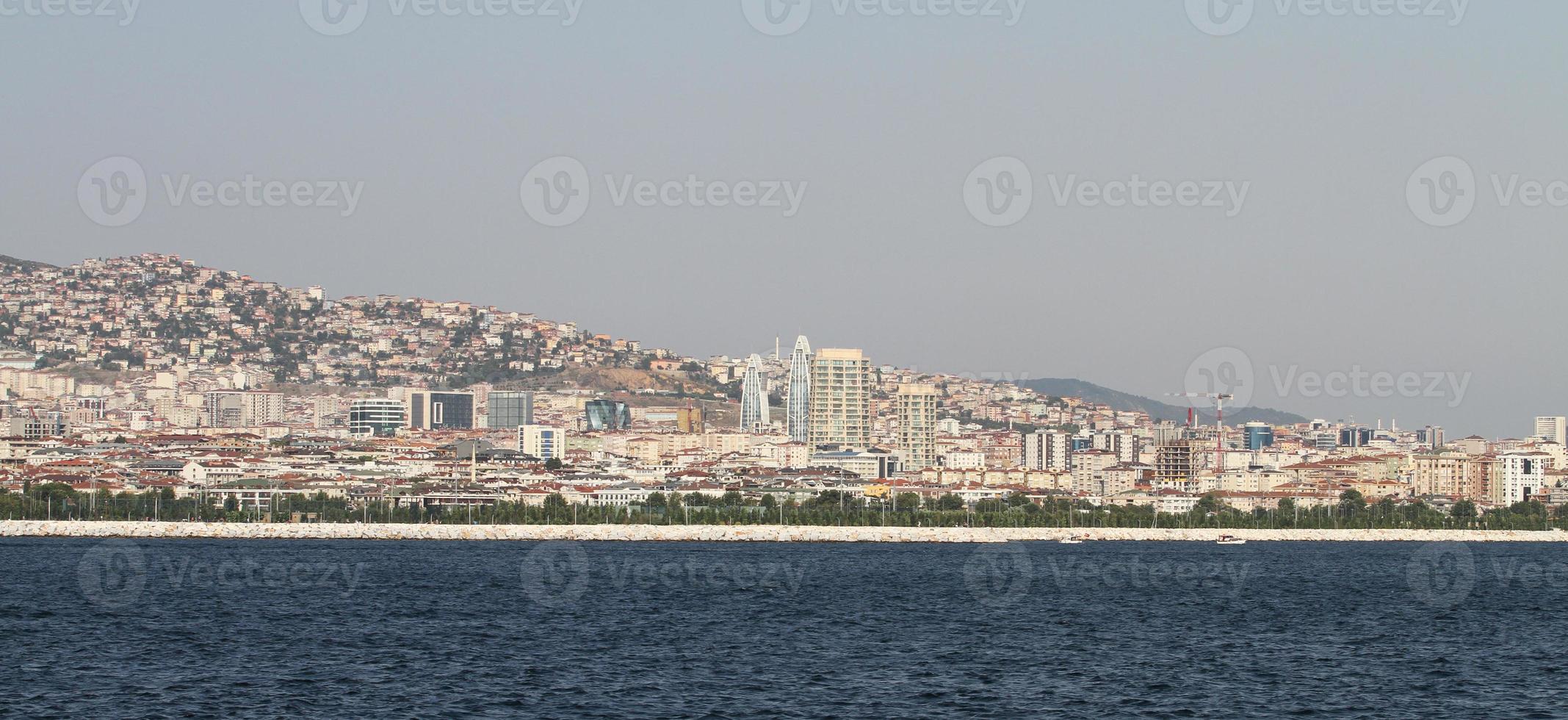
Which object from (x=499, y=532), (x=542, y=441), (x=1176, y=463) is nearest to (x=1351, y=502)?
(x=1176, y=463)

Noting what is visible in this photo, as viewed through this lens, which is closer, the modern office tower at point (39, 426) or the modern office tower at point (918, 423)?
the modern office tower at point (39, 426)

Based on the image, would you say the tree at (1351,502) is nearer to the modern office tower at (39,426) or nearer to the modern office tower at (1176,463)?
the modern office tower at (1176,463)

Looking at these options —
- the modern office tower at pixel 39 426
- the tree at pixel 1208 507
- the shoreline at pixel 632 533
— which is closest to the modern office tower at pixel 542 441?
the modern office tower at pixel 39 426

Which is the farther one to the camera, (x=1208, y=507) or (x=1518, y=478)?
(x=1518, y=478)

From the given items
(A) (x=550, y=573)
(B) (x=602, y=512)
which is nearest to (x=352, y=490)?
(B) (x=602, y=512)

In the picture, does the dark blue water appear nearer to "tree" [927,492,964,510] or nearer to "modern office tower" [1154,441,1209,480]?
"tree" [927,492,964,510]

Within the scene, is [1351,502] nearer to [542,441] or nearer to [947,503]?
[947,503]

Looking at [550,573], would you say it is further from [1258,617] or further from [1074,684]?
[1074,684]
